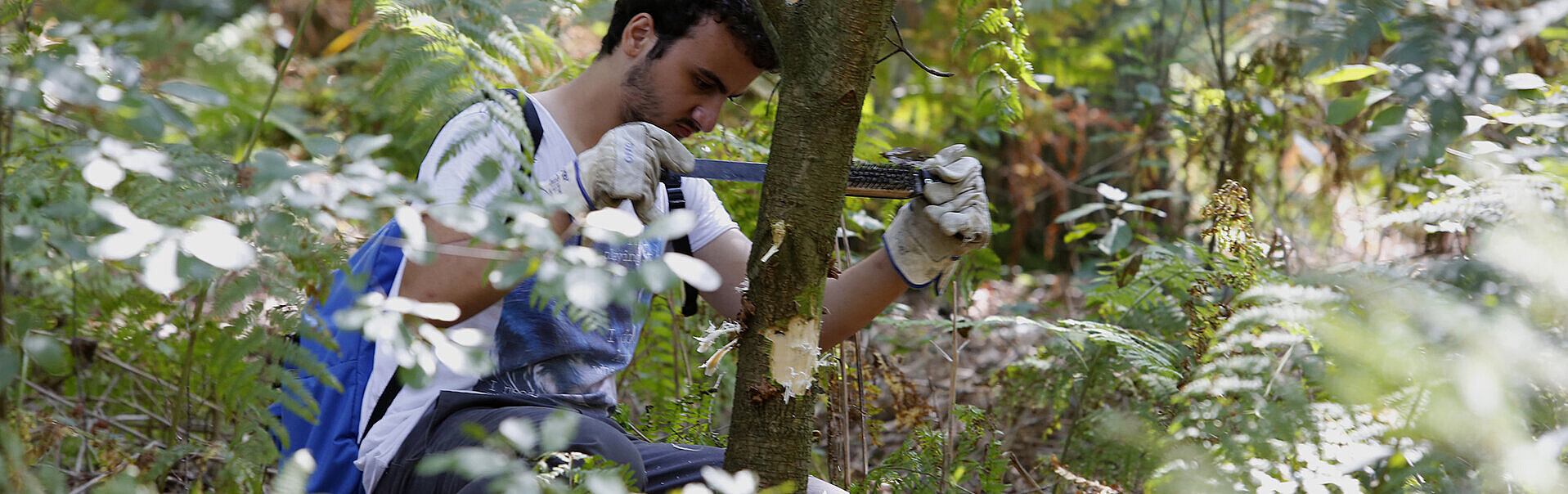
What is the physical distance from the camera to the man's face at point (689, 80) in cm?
219

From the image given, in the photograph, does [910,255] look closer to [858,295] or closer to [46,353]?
[858,295]

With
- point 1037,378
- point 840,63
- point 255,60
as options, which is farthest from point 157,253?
point 255,60

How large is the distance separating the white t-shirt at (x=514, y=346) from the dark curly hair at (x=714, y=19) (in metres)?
0.33

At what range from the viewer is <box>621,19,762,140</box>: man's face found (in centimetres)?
219

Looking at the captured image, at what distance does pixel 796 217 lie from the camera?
5.11 ft

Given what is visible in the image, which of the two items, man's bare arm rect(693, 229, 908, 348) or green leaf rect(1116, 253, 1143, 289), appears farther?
green leaf rect(1116, 253, 1143, 289)

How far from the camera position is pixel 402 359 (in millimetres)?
1075

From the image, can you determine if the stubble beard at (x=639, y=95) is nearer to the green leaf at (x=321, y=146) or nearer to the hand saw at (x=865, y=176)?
the hand saw at (x=865, y=176)

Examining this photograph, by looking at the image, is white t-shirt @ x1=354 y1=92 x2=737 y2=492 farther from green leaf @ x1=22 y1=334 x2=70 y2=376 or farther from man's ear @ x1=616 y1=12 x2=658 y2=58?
green leaf @ x1=22 y1=334 x2=70 y2=376

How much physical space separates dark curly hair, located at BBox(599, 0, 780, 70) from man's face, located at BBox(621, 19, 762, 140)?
0.01m

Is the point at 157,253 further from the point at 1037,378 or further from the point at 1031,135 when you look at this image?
the point at 1031,135

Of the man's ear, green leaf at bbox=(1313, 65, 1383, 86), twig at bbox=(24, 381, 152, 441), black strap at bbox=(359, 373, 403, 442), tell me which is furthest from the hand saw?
twig at bbox=(24, 381, 152, 441)

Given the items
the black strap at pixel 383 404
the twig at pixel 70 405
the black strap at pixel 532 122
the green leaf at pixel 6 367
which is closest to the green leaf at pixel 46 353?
the green leaf at pixel 6 367

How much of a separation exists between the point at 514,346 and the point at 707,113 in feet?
2.23
